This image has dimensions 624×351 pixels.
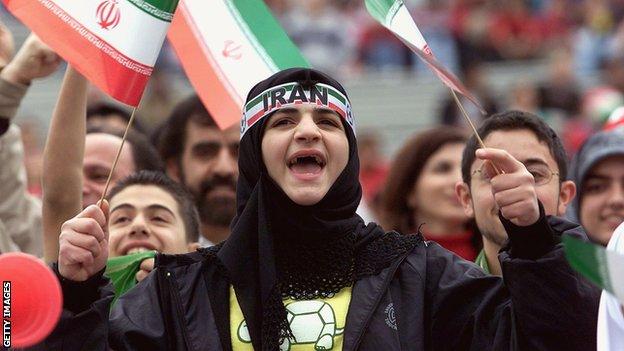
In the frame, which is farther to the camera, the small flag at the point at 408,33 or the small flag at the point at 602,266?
the small flag at the point at 408,33

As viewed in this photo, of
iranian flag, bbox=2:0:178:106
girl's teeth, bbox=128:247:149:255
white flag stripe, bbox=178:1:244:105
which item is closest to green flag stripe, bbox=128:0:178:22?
iranian flag, bbox=2:0:178:106

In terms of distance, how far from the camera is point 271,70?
5.98 m

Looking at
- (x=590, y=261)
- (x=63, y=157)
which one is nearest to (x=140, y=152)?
(x=63, y=157)

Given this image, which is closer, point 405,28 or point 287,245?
point 287,245

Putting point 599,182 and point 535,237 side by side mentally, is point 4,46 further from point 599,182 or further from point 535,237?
point 535,237

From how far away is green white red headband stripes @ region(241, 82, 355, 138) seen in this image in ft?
15.4

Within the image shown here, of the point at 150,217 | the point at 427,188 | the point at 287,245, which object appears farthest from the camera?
the point at 427,188

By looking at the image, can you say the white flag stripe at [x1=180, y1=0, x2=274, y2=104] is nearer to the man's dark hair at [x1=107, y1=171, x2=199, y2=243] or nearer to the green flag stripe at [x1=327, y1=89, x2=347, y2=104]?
the man's dark hair at [x1=107, y1=171, x2=199, y2=243]

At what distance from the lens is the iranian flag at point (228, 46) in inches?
233

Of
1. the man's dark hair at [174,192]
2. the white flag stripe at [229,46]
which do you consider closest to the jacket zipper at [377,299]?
the man's dark hair at [174,192]

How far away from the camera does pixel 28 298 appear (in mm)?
4199

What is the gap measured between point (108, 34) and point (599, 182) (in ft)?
7.73

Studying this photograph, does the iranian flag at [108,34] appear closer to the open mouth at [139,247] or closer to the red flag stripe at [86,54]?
the red flag stripe at [86,54]

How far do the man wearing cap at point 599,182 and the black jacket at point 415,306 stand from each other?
1.86 meters
